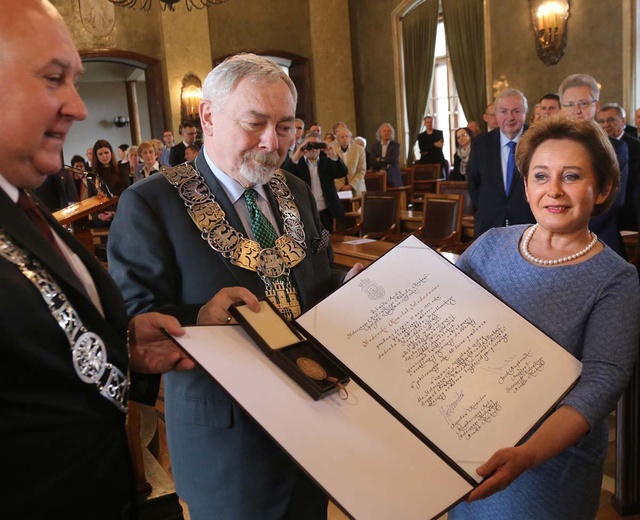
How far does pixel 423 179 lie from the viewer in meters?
10.3

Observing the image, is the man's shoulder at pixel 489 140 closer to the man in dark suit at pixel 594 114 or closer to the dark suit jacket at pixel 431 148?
the man in dark suit at pixel 594 114

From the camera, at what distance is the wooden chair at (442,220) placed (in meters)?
5.25

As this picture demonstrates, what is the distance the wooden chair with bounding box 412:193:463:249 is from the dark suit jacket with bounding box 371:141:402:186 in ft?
14.5

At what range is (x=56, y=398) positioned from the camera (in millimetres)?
906

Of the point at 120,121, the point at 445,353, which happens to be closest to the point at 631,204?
the point at 445,353

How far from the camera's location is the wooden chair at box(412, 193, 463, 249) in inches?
207

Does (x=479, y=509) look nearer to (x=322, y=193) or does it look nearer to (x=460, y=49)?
(x=322, y=193)

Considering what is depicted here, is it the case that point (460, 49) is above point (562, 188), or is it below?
above

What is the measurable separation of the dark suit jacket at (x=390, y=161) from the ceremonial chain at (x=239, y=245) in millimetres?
8409

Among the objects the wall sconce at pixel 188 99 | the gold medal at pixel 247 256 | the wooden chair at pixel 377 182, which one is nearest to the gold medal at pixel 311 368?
the gold medal at pixel 247 256

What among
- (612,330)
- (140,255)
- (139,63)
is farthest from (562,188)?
(139,63)

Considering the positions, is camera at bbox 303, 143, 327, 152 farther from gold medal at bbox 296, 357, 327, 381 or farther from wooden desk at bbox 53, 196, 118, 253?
gold medal at bbox 296, 357, 327, 381

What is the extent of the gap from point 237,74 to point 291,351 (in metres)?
0.71

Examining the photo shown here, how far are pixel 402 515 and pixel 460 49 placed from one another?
39.3 feet
